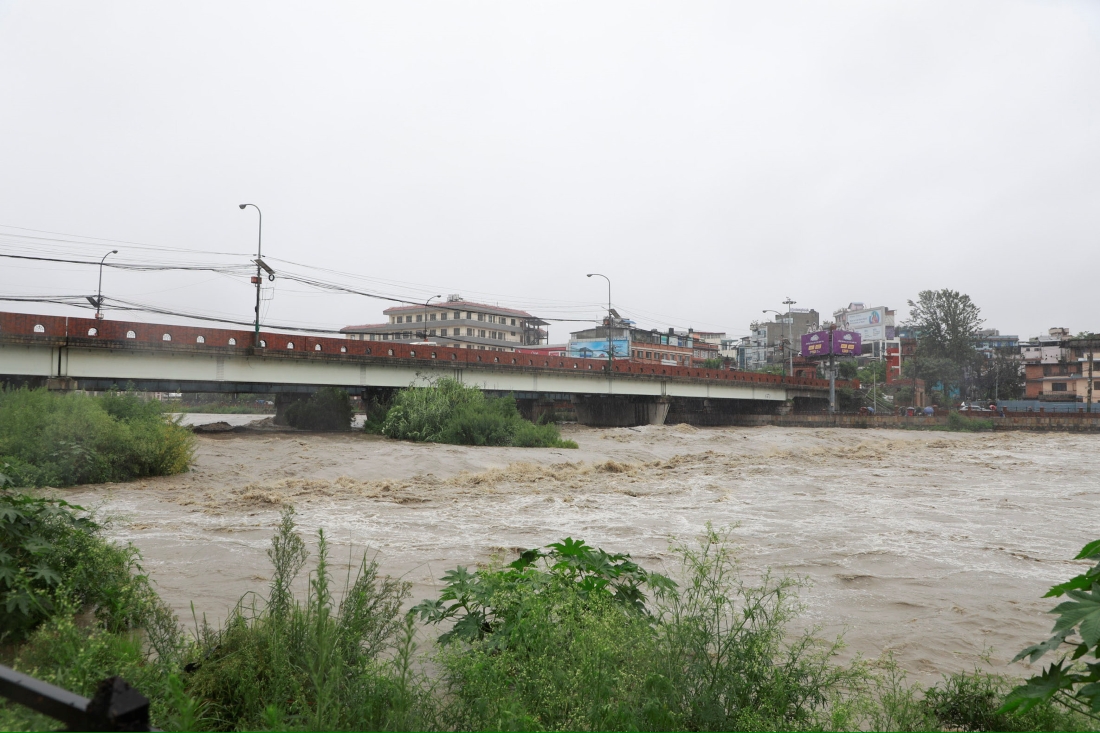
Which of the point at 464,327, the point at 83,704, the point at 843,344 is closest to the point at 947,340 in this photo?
the point at 843,344

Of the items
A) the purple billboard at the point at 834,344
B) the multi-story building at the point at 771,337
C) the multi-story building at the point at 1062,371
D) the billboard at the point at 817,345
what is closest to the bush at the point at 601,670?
the purple billboard at the point at 834,344

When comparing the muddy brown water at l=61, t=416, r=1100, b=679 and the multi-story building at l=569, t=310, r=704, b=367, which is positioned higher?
the multi-story building at l=569, t=310, r=704, b=367

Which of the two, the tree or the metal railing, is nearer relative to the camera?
the metal railing

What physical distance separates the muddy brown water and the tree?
170 ft

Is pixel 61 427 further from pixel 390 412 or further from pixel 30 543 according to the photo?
pixel 390 412

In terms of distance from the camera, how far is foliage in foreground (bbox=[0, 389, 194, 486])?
49.8ft

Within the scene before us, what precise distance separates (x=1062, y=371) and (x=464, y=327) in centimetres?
7286

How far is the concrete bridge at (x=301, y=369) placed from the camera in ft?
87.5

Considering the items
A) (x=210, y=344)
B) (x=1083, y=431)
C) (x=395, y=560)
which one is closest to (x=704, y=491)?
(x=395, y=560)

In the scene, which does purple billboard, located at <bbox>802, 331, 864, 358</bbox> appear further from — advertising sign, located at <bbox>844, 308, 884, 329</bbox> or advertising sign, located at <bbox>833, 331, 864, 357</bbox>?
advertising sign, located at <bbox>844, 308, 884, 329</bbox>

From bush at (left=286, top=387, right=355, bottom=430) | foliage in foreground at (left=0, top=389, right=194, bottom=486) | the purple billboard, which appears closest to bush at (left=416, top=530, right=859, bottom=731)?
foliage in foreground at (left=0, top=389, right=194, bottom=486)

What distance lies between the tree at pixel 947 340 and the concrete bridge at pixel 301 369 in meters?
27.8

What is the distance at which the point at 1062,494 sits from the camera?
18.9 metres

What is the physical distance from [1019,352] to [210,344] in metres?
91.2
